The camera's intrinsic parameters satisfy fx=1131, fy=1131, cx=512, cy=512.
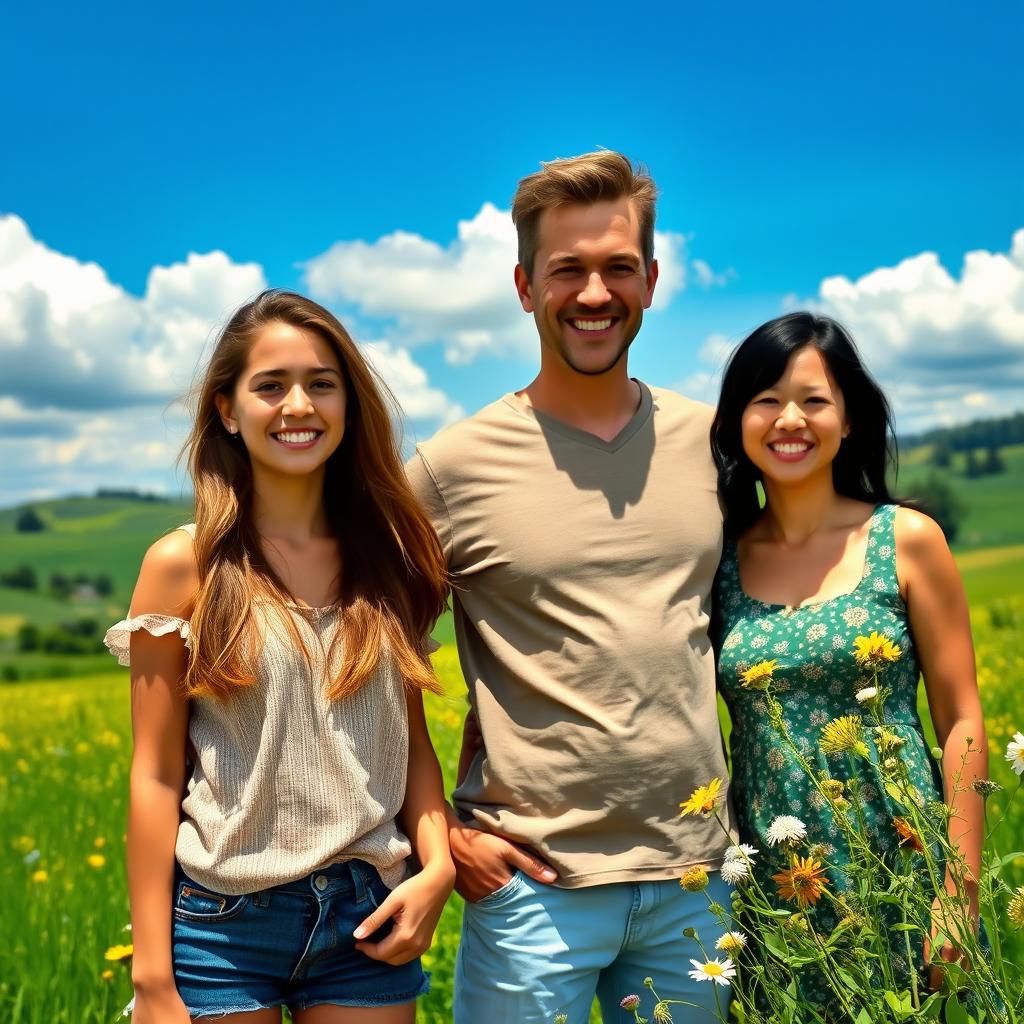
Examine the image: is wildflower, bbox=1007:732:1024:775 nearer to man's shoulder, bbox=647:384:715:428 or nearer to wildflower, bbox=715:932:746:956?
wildflower, bbox=715:932:746:956

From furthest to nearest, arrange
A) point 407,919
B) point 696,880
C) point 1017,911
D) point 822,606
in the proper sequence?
1. point 822,606
2. point 407,919
3. point 696,880
4. point 1017,911

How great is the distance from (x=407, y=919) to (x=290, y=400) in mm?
1199

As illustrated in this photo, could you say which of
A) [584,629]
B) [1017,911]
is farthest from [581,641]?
[1017,911]

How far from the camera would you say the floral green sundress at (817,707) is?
278 cm

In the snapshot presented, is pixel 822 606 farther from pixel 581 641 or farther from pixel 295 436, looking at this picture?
pixel 295 436

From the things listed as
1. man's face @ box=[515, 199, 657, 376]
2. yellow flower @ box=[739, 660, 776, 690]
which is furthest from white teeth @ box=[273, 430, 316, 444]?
yellow flower @ box=[739, 660, 776, 690]

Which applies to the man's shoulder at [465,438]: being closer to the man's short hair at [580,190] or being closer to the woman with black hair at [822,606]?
the man's short hair at [580,190]

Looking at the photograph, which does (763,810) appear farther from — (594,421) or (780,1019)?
(594,421)

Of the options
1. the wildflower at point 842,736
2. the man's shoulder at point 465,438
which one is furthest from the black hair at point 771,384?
the wildflower at point 842,736

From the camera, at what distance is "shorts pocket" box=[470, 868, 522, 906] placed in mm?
2803

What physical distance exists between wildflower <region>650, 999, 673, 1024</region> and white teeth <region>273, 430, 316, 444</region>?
1426 mm

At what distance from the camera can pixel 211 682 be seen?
241cm

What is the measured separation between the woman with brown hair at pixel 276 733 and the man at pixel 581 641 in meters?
0.28

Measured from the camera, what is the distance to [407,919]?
249 centimetres
